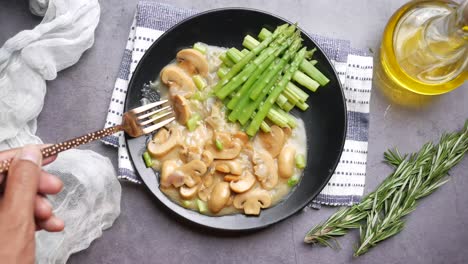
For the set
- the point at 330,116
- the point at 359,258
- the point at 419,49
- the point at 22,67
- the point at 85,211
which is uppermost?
the point at 419,49

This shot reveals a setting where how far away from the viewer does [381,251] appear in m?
2.85

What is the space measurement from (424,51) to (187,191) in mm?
1343

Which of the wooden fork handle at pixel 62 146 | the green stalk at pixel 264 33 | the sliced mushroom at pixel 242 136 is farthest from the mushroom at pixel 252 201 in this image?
the green stalk at pixel 264 33

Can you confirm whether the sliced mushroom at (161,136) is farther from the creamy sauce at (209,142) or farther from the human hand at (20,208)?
the human hand at (20,208)

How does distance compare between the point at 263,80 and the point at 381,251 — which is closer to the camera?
the point at 263,80

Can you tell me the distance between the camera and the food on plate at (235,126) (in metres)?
2.64

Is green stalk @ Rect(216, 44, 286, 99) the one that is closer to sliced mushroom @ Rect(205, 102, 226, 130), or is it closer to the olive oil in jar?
sliced mushroom @ Rect(205, 102, 226, 130)

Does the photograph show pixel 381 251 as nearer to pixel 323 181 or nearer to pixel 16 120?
pixel 323 181

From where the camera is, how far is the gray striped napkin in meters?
2.75

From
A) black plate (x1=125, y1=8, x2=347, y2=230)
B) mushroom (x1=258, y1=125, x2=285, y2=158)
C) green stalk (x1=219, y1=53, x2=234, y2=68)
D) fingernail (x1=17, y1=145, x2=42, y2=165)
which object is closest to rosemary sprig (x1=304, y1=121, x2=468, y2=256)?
black plate (x1=125, y1=8, x2=347, y2=230)

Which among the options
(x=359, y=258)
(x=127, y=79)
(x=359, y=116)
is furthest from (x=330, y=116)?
(x=127, y=79)

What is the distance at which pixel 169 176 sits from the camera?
2621mm

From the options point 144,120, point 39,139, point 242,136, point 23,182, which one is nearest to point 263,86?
point 242,136

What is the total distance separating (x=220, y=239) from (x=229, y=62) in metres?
0.90
